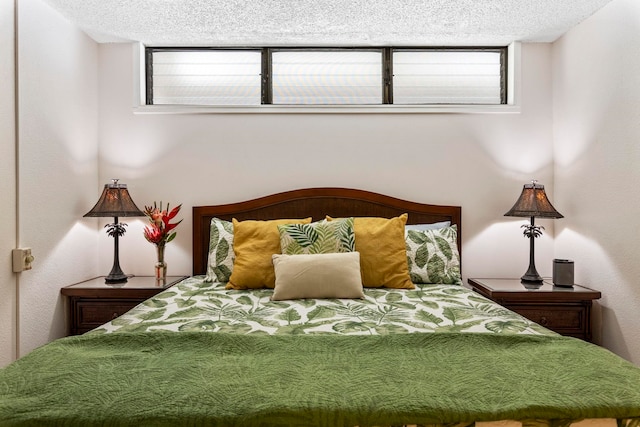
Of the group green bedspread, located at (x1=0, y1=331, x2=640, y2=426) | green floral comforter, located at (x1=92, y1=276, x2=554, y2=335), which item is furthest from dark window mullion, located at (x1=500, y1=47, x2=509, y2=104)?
green bedspread, located at (x1=0, y1=331, x2=640, y2=426)

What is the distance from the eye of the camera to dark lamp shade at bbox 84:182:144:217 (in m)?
2.82

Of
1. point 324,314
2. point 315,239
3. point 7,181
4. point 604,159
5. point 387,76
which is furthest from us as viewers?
point 387,76

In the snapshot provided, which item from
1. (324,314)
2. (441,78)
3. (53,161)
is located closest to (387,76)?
(441,78)

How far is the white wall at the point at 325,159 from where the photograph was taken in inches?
126

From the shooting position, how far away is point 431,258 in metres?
2.73

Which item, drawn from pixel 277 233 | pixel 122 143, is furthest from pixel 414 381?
pixel 122 143

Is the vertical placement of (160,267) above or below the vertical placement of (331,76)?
below

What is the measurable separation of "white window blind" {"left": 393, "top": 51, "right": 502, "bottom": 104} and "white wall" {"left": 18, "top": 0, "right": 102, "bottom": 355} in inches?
83.4

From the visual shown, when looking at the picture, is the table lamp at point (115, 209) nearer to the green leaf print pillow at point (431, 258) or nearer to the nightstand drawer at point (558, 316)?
the green leaf print pillow at point (431, 258)

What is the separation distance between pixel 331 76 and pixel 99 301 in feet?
6.93

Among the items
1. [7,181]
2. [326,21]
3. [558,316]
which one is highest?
[326,21]

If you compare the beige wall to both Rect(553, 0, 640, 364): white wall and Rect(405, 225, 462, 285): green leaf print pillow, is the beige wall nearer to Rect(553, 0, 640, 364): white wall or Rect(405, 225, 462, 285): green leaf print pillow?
Rect(553, 0, 640, 364): white wall

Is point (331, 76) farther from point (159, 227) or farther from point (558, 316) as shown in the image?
point (558, 316)

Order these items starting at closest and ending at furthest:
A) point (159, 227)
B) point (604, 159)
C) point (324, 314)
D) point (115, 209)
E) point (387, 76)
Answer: point (324, 314) → point (604, 159) → point (115, 209) → point (159, 227) → point (387, 76)
